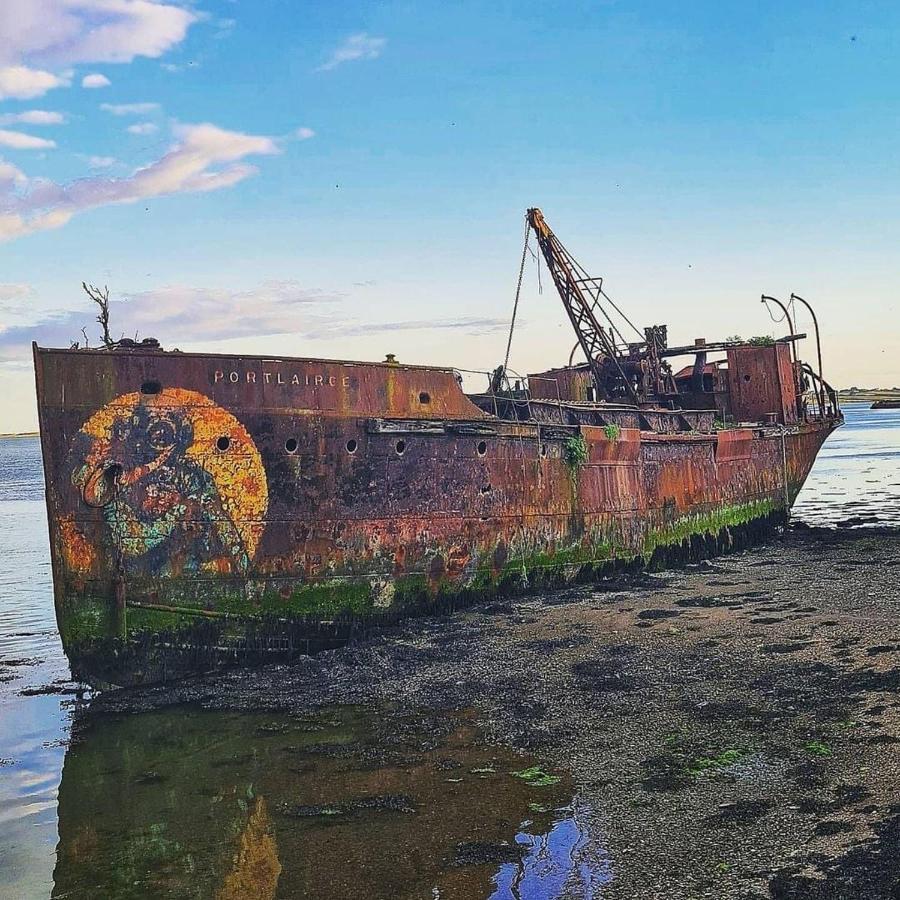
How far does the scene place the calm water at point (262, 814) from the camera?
6.83m

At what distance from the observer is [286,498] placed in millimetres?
13258

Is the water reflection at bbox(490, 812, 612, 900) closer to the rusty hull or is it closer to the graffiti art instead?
the rusty hull

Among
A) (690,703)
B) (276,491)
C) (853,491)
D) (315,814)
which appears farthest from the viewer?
(853,491)

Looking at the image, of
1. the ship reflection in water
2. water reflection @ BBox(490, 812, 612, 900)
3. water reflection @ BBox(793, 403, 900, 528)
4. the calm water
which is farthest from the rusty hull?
water reflection @ BBox(793, 403, 900, 528)

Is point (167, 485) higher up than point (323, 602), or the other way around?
point (167, 485)

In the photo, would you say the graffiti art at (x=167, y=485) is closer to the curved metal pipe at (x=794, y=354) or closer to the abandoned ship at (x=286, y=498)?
the abandoned ship at (x=286, y=498)

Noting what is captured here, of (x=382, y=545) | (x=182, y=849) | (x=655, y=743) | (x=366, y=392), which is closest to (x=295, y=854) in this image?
(x=182, y=849)

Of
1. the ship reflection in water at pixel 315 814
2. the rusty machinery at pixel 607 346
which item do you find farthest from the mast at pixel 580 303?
the ship reflection in water at pixel 315 814

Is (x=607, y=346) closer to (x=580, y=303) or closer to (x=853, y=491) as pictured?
(x=580, y=303)

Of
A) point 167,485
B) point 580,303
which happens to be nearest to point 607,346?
point 580,303

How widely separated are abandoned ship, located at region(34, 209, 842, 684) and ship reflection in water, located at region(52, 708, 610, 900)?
→ 89.6 inches

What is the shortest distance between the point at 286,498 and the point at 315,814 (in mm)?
5996

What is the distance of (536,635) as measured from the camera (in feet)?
44.4

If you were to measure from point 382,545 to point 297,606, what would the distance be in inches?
69.3
